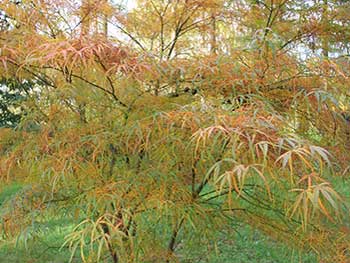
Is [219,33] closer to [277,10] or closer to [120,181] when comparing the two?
[277,10]

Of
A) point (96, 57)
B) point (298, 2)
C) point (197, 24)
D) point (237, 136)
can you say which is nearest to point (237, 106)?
point (237, 136)

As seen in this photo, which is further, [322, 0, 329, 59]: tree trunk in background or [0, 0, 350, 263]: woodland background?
[322, 0, 329, 59]: tree trunk in background

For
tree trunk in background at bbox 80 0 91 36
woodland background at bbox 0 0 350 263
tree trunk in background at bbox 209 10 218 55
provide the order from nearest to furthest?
woodland background at bbox 0 0 350 263, tree trunk in background at bbox 80 0 91 36, tree trunk in background at bbox 209 10 218 55

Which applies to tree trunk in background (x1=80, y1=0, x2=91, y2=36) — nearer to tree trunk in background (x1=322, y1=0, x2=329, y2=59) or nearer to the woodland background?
the woodland background

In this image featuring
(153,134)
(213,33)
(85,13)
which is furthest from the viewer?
(213,33)

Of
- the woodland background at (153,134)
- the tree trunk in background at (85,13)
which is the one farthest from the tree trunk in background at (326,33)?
the tree trunk in background at (85,13)

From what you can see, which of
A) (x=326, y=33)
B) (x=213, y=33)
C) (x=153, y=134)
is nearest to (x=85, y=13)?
(x=213, y=33)

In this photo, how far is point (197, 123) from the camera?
112 cm

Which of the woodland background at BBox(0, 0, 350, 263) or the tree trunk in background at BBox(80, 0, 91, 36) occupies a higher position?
the tree trunk in background at BBox(80, 0, 91, 36)

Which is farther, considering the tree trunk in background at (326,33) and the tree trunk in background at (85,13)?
the tree trunk in background at (326,33)

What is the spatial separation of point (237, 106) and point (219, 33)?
29.3 inches

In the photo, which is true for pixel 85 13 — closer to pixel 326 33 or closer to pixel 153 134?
pixel 153 134

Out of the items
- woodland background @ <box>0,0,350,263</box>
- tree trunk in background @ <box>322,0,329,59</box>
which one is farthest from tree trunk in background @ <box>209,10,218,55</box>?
tree trunk in background @ <box>322,0,329,59</box>

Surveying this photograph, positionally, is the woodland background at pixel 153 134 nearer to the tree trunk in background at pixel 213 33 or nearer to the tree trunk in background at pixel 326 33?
the tree trunk in background at pixel 213 33
